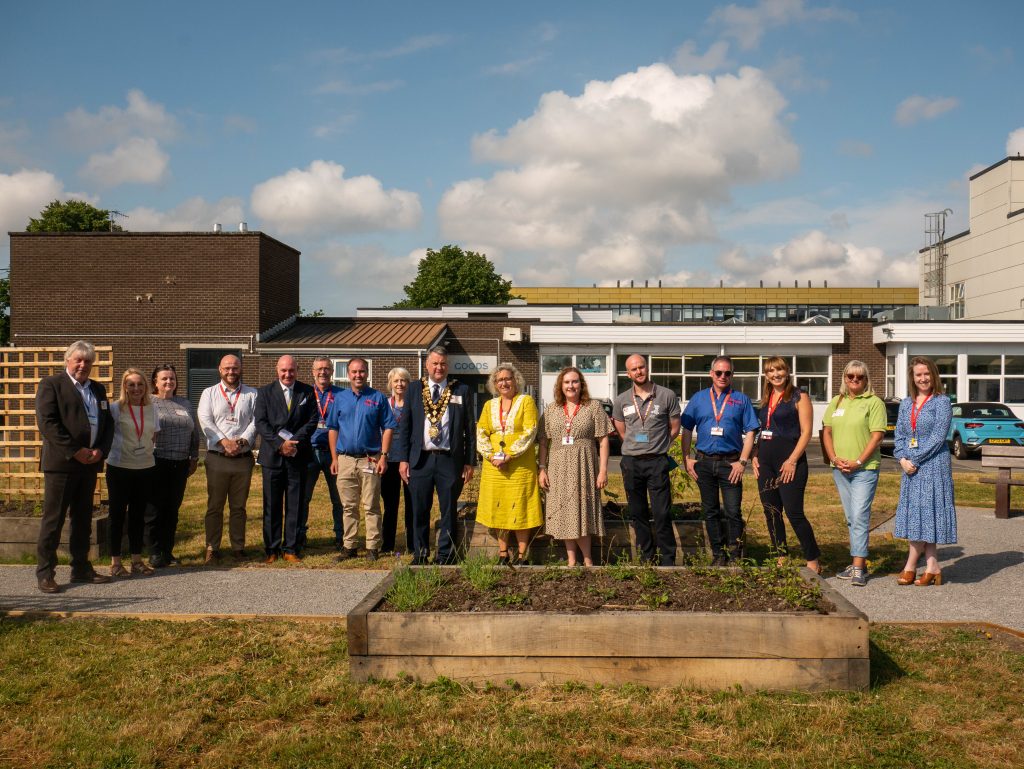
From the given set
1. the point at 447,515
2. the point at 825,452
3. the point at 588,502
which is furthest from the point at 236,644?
the point at 825,452

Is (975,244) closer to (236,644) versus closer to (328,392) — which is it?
(328,392)

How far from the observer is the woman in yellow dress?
6.65 meters

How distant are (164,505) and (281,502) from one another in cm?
102

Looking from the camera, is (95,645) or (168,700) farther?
(95,645)

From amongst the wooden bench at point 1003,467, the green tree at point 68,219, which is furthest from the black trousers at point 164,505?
the green tree at point 68,219

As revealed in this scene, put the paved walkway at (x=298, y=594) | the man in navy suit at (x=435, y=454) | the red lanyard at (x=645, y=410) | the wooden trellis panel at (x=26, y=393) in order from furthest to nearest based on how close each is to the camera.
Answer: the wooden trellis panel at (x=26, y=393)
the man in navy suit at (x=435, y=454)
the red lanyard at (x=645, y=410)
the paved walkway at (x=298, y=594)

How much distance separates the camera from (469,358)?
29875mm

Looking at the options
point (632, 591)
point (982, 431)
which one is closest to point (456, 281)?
point (982, 431)

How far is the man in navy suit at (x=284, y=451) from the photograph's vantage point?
780cm

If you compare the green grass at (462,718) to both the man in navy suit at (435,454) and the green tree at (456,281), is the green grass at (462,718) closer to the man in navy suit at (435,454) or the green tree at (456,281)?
the man in navy suit at (435,454)

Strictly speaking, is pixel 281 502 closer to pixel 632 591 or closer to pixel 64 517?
pixel 64 517

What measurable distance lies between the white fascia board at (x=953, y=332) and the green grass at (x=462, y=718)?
2708 centimetres

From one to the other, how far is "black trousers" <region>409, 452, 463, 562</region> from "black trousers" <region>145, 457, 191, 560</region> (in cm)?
228

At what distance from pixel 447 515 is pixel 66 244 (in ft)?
77.9
